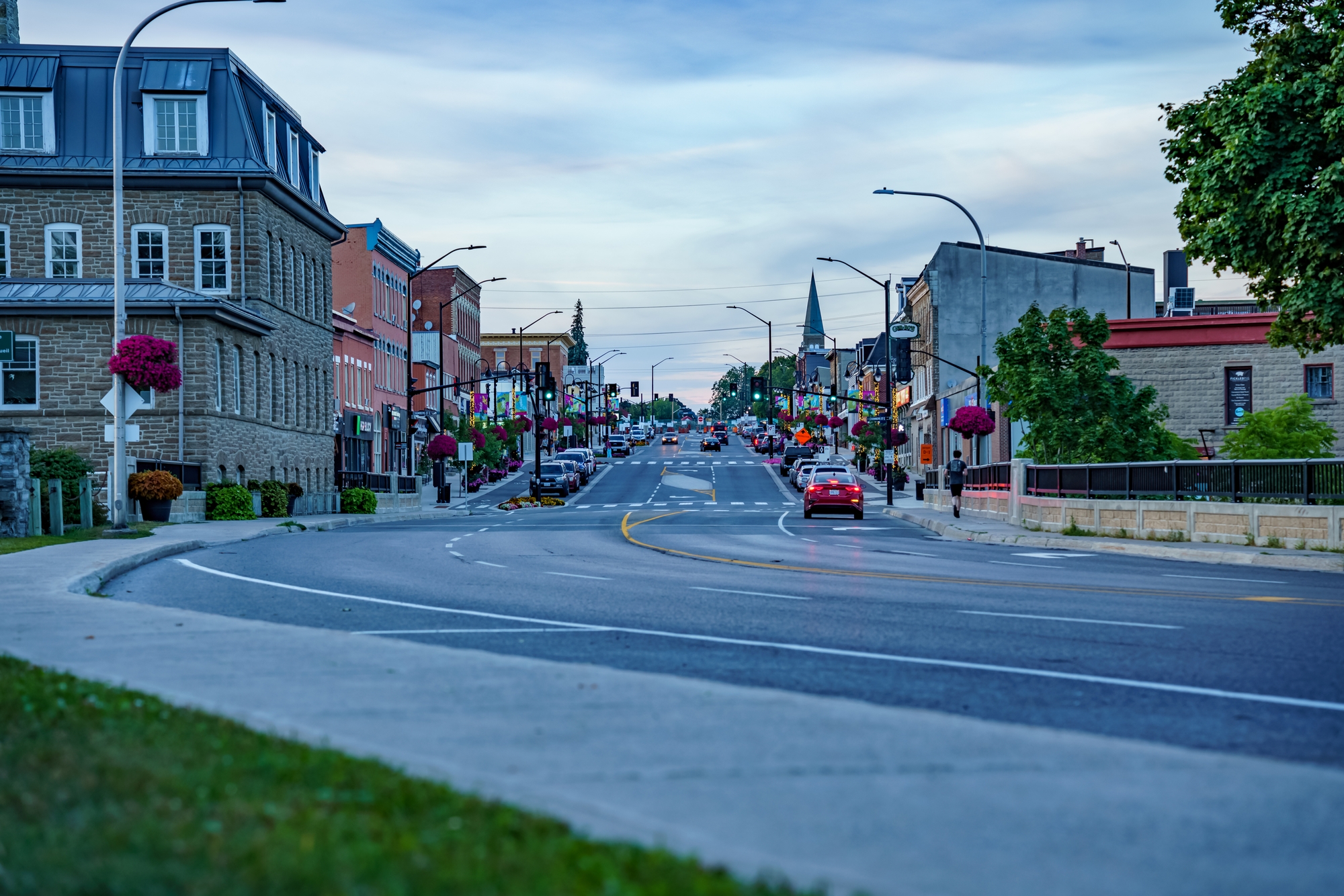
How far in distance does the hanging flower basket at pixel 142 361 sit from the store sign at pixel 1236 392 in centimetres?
3556

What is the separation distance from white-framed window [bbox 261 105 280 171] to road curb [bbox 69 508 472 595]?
1310 cm

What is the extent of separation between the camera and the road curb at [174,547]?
1774cm

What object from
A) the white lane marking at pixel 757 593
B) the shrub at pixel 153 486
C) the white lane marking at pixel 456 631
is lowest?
the white lane marking at pixel 757 593

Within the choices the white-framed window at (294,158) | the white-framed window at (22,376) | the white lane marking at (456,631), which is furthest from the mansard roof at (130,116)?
the white lane marking at (456,631)

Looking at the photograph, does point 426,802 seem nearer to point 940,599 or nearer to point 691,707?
point 691,707

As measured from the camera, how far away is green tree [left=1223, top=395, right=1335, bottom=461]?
131 feet

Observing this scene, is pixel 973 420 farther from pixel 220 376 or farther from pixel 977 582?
pixel 977 582

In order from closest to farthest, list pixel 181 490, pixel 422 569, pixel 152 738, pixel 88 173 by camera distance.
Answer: pixel 152 738, pixel 422 569, pixel 181 490, pixel 88 173

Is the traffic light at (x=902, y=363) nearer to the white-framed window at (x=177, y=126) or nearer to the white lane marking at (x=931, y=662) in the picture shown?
the white-framed window at (x=177, y=126)

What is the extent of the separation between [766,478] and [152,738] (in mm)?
83283

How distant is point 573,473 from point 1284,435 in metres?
43.6

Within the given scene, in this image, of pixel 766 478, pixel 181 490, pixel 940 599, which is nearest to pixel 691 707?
pixel 940 599

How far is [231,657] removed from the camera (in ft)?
34.1

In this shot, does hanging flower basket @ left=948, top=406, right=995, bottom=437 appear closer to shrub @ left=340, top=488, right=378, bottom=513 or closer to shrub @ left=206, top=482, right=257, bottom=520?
shrub @ left=340, top=488, right=378, bottom=513
